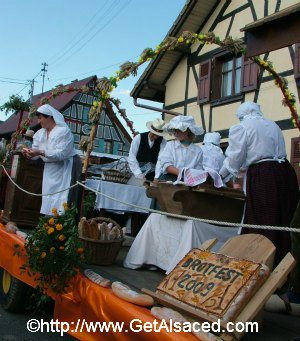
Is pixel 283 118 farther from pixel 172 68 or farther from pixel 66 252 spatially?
pixel 66 252

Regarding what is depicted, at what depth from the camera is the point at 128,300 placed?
211 cm

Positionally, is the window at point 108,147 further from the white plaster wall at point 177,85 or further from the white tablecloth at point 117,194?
the white tablecloth at point 117,194

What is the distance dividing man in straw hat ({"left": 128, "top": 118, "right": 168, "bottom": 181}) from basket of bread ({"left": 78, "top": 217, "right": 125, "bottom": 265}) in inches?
78.2

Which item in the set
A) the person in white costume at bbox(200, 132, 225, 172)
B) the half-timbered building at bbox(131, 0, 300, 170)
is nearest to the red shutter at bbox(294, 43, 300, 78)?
the half-timbered building at bbox(131, 0, 300, 170)

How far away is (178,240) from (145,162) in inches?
90.6

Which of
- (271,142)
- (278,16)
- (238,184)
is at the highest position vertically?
(278,16)

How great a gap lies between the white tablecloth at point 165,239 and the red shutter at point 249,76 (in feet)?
18.4

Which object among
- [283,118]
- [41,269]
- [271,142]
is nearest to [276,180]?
[271,142]

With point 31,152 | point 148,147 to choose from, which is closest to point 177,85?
point 148,147

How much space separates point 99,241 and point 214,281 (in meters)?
1.35

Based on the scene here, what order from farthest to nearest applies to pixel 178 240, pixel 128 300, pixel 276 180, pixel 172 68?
1. pixel 172 68
2. pixel 178 240
3. pixel 276 180
4. pixel 128 300

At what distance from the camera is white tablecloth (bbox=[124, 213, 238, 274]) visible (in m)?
3.09

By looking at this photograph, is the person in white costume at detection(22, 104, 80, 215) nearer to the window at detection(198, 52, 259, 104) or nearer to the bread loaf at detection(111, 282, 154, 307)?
the bread loaf at detection(111, 282, 154, 307)

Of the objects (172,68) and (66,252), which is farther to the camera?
(172,68)
